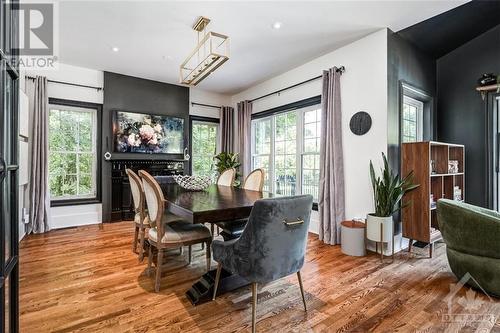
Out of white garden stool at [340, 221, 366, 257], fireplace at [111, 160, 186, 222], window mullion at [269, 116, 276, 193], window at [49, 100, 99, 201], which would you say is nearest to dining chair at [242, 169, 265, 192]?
white garden stool at [340, 221, 366, 257]

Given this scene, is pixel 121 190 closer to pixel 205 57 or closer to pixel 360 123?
pixel 205 57

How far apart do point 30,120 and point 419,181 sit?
544 centimetres

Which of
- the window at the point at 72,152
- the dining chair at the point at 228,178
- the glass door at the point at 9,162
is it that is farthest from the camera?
the window at the point at 72,152

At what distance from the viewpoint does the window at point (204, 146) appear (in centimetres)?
563

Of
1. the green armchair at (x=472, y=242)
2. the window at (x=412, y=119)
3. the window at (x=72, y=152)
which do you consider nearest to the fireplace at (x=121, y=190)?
the window at (x=72, y=152)

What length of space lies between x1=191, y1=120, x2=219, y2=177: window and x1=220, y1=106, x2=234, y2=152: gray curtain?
20cm

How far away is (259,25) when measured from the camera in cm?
299

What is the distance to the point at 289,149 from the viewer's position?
15.4 ft

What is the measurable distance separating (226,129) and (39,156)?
338 cm

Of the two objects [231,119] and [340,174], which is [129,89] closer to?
[231,119]

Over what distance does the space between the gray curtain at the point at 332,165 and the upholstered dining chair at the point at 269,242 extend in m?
1.88

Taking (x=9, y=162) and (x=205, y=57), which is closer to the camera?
(x=9, y=162)

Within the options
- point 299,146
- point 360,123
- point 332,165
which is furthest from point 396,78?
point 299,146

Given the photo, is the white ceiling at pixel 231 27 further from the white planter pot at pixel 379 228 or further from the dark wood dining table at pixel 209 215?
the white planter pot at pixel 379 228
